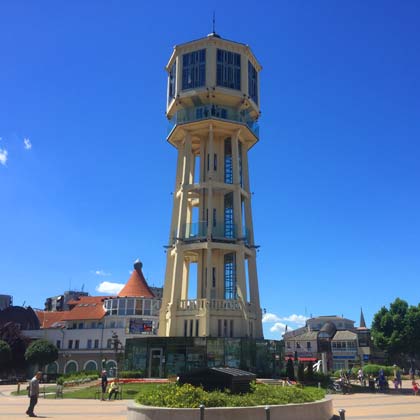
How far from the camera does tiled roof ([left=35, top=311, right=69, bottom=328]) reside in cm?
7588

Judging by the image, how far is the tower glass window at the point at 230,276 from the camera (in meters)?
43.2

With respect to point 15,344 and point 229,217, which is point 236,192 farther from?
point 15,344

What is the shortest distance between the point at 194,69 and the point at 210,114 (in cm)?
520

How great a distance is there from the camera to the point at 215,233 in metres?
43.8

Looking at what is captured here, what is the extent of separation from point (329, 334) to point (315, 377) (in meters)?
57.4

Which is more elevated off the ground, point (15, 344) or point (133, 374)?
point (15, 344)

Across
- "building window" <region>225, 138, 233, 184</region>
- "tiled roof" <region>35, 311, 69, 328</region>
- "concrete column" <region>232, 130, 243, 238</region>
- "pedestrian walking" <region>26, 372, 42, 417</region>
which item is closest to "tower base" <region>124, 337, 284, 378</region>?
"concrete column" <region>232, 130, 243, 238</region>

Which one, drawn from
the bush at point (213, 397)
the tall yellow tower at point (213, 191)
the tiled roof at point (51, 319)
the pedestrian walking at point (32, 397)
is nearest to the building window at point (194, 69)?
the tall yellow tower at point (213, 191)

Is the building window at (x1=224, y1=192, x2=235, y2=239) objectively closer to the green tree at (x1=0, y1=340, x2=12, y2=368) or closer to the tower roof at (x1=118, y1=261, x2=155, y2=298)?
the tower roof at (x1=118, y1=261, x2=155, y2=298)

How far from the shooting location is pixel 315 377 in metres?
39.4

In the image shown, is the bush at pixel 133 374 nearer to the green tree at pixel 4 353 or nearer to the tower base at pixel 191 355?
the tower base at pixel 191 355

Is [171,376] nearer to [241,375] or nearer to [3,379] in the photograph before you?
[241,375]

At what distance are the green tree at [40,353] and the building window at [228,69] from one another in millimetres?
39132

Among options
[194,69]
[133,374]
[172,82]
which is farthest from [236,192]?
[133,374]
